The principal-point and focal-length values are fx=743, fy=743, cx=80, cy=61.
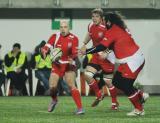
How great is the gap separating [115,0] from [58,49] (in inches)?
522

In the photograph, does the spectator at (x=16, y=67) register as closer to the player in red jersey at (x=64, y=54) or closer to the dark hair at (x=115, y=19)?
the player in red jersey at (x=64, y=54)

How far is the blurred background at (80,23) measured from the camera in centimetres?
2850

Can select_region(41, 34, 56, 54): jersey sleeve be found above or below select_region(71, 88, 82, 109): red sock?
above

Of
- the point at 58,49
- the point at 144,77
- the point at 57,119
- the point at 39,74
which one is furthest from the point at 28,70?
the point at 57,119

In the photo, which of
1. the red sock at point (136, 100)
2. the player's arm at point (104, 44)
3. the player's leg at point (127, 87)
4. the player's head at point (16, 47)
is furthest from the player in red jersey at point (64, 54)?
the player's head at point (16, 47)

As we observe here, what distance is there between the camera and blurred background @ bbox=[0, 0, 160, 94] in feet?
93.5

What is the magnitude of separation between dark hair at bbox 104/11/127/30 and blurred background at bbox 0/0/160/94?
13737 mm

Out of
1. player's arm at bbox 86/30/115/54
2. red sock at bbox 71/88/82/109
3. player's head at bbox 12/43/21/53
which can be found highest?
player's arm at bbox 86/30/115/54

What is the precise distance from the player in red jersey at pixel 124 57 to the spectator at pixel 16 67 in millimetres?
12561

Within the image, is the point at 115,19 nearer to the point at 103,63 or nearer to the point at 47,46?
the point at 47,46

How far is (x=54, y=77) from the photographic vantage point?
15.4m

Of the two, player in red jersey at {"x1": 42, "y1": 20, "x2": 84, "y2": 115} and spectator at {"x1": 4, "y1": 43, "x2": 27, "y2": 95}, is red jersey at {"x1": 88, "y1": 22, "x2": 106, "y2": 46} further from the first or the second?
spectator at {"x1": 4, "y1": 43, "x2": 27, "y2": 95}

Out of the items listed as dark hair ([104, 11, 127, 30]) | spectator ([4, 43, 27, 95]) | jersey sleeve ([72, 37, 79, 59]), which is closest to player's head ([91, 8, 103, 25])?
jersey sleeve ([72, 37, 79, 59])

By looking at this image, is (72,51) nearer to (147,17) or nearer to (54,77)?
(54,77)
